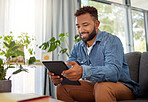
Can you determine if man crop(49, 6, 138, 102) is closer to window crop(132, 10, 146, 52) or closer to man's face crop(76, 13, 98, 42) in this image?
man's face crop(76, 13, 98, 42)

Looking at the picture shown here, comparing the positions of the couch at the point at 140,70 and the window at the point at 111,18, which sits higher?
the window at the point at 111,18

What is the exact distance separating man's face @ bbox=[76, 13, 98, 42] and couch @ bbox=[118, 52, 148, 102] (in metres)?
0.39

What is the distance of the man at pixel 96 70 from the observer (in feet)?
3.26

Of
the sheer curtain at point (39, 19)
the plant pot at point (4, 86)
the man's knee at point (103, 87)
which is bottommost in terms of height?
the man's knee at point (103, 87)

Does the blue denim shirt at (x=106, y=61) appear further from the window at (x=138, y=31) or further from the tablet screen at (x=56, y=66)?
the window at (x=138, y=31)

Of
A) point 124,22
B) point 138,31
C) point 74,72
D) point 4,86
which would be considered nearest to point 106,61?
point 74,72

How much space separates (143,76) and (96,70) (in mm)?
452

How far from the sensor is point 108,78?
3.35 feet

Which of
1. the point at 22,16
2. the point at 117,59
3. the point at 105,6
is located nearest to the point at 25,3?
the point at 22,16

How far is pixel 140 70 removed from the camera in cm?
131

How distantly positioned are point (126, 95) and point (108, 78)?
16 centimetres

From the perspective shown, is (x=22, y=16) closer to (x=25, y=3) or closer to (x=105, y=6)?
(x=25, y=3)

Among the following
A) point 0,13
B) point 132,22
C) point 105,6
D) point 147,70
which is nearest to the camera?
point 147,70

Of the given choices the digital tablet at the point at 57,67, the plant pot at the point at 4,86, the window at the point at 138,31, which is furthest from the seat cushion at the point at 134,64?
the window at the point at 138,31
